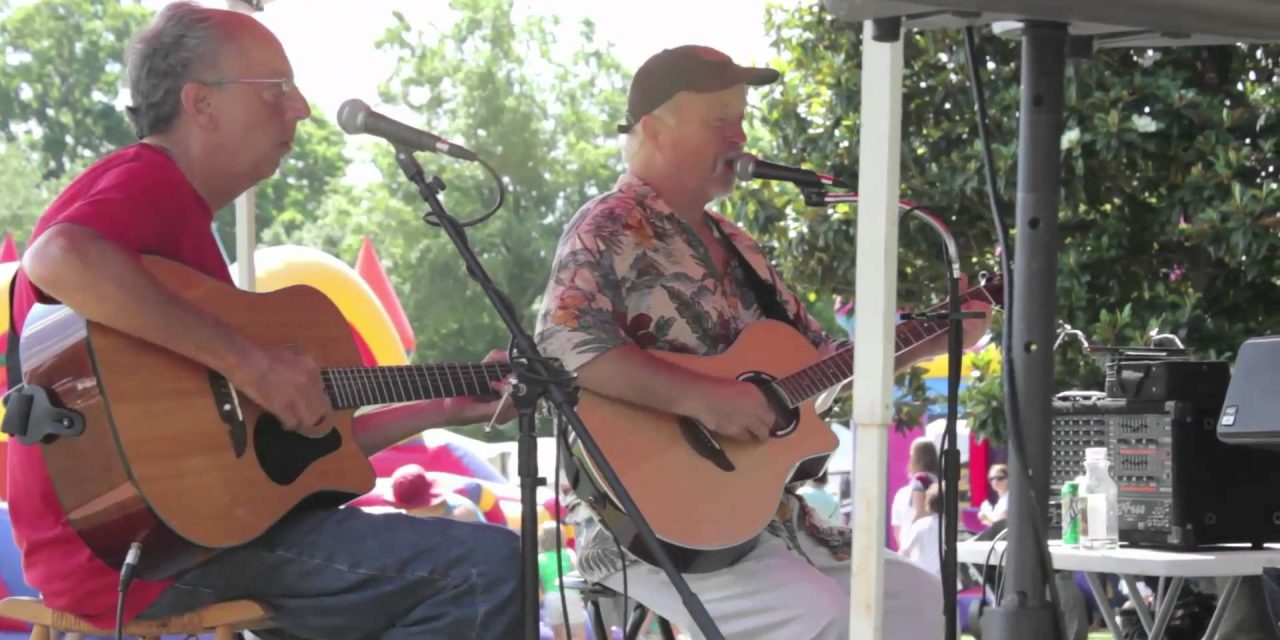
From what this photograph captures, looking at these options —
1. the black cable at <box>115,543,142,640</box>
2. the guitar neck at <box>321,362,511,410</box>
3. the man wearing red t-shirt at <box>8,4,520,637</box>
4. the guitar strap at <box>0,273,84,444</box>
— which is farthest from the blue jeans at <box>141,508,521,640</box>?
the guitar strap at <box>0,273,84,444</box>

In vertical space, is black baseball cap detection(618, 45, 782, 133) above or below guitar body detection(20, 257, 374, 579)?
above

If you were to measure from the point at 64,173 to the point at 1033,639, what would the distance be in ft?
113

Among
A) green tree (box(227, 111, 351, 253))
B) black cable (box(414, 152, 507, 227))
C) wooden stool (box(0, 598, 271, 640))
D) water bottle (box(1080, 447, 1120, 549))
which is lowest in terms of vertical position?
green tree (box(227, 111, 351, 253))

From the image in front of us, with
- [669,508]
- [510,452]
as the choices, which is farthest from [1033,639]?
[510,452]

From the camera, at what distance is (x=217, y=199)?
2.93 metres

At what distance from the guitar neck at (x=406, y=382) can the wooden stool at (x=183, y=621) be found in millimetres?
405

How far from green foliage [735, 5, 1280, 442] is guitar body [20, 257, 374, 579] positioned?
120 inches

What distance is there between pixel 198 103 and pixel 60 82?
3389 centimetres

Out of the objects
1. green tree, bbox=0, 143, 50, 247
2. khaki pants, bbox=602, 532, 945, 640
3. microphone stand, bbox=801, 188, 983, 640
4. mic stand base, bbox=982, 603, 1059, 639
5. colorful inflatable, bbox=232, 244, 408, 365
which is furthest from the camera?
green tree, bbox=0, 143, 50, 247

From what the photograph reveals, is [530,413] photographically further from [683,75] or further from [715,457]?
[683,75]

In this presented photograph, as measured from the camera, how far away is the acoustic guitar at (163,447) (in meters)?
2.53

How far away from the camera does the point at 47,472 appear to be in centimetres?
260

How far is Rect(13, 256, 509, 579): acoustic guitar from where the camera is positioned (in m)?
2.53

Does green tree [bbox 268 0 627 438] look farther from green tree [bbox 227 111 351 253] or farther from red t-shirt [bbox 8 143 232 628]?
red t-shirt [bbox 8 143 232 628]
